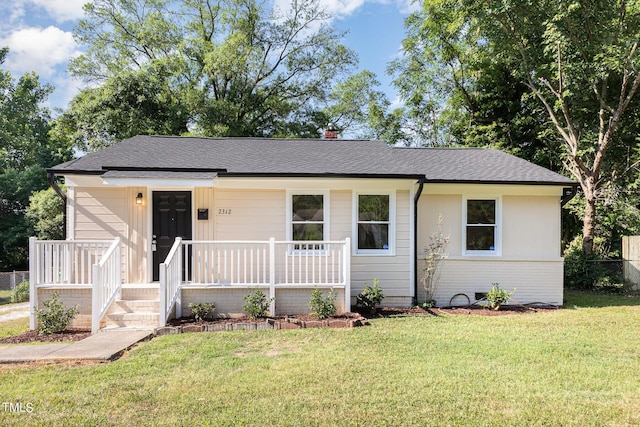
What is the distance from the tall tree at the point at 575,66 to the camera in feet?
36.4

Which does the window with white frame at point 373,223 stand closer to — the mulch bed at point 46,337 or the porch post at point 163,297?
the porch post at point 163,297

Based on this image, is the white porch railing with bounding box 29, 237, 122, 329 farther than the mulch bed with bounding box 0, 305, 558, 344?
Yes

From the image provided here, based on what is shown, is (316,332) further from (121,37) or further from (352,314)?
(121,37)

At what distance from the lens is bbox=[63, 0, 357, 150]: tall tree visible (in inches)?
748

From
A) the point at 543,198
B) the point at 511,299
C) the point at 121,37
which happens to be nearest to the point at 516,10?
the point at 543,198

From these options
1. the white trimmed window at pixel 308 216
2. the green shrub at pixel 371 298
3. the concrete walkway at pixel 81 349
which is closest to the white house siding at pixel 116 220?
the concrete walkway at pixel 81 349

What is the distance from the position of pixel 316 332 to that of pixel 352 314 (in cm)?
111

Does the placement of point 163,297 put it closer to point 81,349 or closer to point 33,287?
point 81,349

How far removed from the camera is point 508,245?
9148mm

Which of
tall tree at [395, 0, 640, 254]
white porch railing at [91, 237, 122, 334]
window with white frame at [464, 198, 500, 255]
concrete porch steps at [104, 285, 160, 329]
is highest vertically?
tall tree at [395, 0, 640, 254]

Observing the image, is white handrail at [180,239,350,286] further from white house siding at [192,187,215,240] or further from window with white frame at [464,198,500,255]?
window with white frame at [464,198,500,255]

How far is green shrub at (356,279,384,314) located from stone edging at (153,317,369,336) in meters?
0.84

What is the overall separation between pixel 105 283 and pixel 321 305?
3876 mm

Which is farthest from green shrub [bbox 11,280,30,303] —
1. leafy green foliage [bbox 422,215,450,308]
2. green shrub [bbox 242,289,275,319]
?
leafy green foliage [bbox 422,215,450,308]
